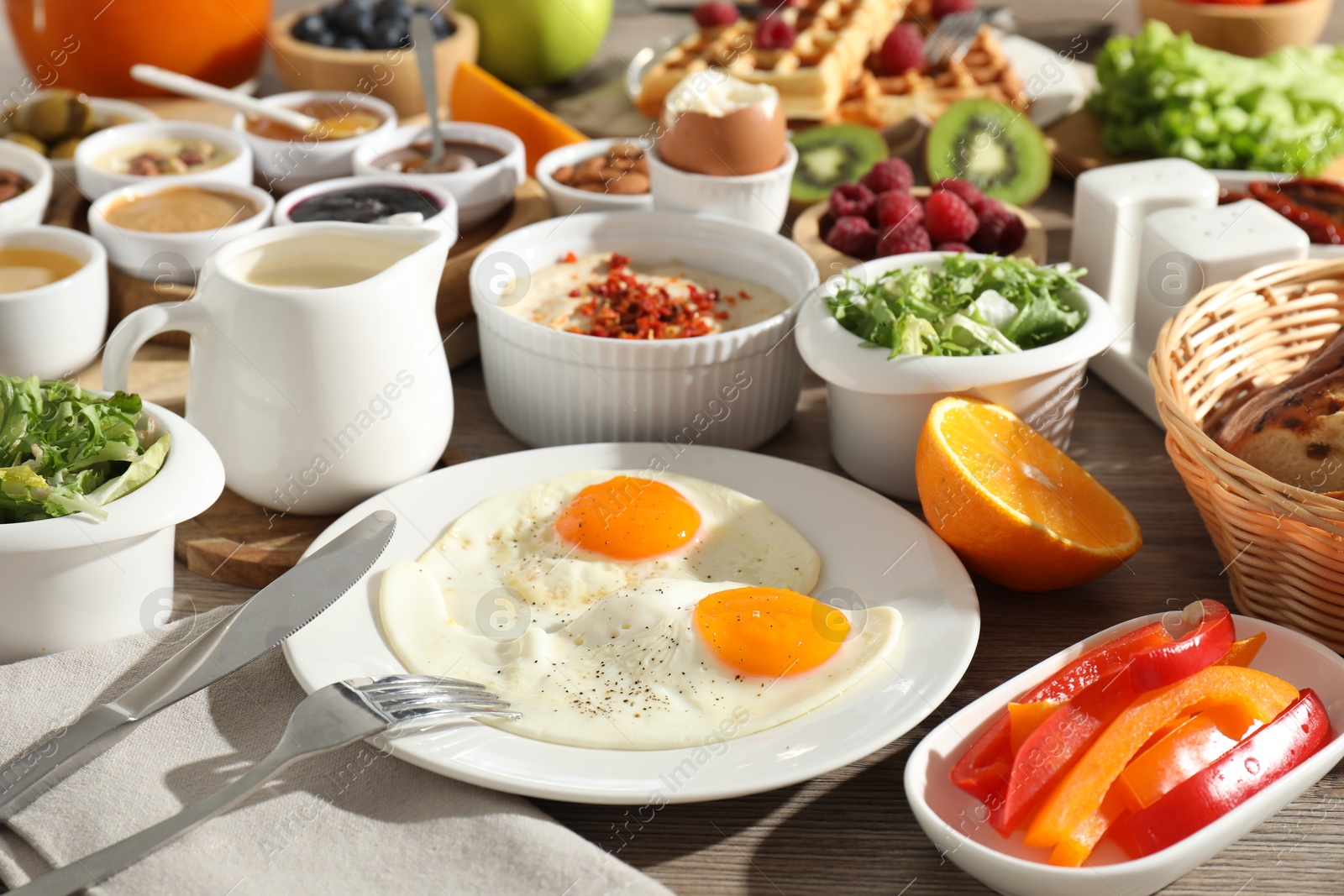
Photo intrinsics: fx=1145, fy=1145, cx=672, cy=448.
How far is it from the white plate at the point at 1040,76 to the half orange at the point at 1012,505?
162 cm

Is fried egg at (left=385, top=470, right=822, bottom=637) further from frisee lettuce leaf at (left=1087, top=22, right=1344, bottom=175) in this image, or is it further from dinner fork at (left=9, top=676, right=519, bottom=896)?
frisee lettuce leaf at (left=1087, top=22, right=1344, bottom=175)

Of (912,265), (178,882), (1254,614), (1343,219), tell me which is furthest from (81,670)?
(1343,219)

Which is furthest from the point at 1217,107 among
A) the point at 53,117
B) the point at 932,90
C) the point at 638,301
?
the point at 53,117

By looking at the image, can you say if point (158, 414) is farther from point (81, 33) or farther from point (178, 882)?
point (81, 33)

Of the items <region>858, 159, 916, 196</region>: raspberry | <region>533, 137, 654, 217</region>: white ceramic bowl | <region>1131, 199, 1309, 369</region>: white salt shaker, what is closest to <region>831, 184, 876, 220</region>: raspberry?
<region>858, 159, 916, 196</region>: raspberry

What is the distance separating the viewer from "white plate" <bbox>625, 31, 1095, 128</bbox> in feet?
9.55

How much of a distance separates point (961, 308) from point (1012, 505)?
387 mm

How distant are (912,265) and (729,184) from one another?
1.46 feet

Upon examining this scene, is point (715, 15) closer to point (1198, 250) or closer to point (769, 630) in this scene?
point (1198, 250)

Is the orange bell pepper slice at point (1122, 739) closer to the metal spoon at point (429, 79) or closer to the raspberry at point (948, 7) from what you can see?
the metal spoon at point (429, 79)

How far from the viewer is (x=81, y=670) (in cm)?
131

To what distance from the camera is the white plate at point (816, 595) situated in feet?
3.81

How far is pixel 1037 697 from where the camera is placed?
1229 millimetres

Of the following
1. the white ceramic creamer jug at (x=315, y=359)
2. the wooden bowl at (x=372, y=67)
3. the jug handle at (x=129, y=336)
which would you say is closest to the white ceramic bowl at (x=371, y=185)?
the white ceramic creamer jug at (x=315, y=359)
